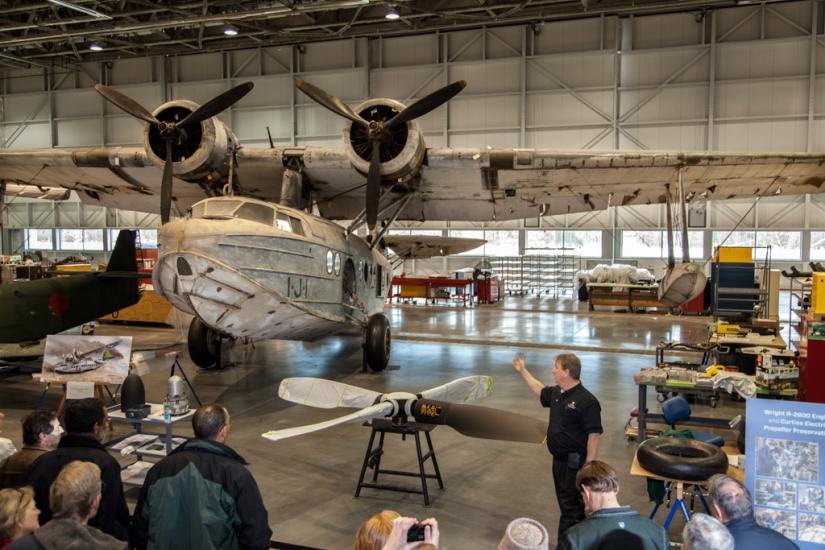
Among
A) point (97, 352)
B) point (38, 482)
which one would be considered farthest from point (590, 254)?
point (38, 482)

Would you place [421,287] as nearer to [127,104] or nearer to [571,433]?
[127,104]

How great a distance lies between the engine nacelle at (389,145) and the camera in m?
10.1

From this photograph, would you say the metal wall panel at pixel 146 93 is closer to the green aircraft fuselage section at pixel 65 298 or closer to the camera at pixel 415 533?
the green aircraft fuselage section at pixel 65 298

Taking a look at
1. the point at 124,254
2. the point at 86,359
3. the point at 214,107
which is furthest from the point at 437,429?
the point at 124,254

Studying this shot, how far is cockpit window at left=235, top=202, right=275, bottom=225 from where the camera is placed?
8305 millimetres

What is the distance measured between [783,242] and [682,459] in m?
27.3

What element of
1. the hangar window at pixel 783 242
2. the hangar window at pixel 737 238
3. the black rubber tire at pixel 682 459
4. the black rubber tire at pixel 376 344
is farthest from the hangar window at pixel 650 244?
the black rubber tire at pixel 682 459

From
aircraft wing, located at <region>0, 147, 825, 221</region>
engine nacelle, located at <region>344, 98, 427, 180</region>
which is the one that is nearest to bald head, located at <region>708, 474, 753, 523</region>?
engine nacelle, located at <region>344, 98, 427, 180</region>

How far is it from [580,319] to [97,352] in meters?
15.0

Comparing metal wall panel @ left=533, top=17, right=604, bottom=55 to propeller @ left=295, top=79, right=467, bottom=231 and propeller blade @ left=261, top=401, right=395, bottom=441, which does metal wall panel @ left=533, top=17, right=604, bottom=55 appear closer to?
propeller @ left=295, top=79, right=467, bottom=231

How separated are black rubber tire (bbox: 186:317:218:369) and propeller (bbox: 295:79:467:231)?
12.5 feet

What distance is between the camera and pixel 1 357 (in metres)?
10.6

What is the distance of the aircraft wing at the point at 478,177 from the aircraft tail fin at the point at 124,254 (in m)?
1.32

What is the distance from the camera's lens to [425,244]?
18.5 m
